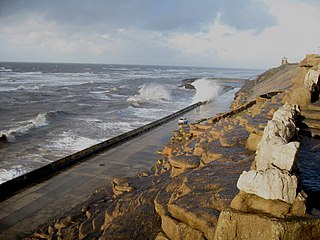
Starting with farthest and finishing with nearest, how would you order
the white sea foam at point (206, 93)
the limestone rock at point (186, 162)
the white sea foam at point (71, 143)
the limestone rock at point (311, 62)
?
the white sea foam at point (206, 93)
the white sea foam at point (71, 143)
the limestone rock at point (311, 62)
the limestone rock at point (186, 162)

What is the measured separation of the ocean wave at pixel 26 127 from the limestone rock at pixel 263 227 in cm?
2426

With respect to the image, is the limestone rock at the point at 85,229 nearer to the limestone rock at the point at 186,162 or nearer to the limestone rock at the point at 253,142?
the limestone rock at the point at 186,162

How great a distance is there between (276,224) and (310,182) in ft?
7.74

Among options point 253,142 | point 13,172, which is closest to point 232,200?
point 253,142

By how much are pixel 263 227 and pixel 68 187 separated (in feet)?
40.5

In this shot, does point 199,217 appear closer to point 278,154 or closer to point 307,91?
point 278,154

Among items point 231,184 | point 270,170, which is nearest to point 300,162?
point 231,184

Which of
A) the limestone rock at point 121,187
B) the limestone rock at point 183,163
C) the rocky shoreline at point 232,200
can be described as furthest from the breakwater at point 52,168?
the limestone rock at point 183,163

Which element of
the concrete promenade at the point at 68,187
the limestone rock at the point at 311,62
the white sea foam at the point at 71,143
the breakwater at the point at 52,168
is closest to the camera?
the concrete promenade at the point at 68,187

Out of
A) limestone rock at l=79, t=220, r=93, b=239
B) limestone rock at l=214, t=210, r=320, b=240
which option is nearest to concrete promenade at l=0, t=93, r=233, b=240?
limestone rock at l=79, t=220, r=93, b=239

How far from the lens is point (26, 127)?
1150 inches

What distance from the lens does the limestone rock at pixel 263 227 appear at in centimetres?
416

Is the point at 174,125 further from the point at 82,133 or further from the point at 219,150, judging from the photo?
the point at 219,150

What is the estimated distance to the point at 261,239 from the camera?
14.1ft
